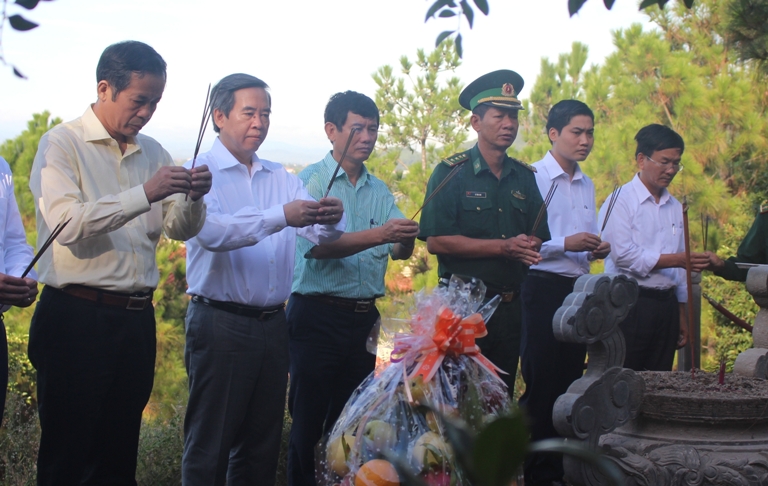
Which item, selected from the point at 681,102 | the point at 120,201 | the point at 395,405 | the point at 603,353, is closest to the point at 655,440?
the point at 603,353

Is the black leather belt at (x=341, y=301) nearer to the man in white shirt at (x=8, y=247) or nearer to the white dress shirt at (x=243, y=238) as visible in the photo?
the white dress shirt at (x=243, y=238)

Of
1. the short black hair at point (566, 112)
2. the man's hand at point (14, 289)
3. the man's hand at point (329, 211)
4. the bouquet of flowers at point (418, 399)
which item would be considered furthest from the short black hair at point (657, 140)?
the man's hand at point (14, 289)

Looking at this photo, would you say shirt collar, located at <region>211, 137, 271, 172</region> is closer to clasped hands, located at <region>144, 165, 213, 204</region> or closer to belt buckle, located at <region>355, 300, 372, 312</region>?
clasped hands, located at <region>144, 165, 213, 204</region>

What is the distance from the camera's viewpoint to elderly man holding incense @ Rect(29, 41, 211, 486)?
2.48m

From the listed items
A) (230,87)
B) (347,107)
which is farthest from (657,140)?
(230,87)

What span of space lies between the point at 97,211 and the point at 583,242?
90.7 inches

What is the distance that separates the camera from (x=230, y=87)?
3061 millimetres

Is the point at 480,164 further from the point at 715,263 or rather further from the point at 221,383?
the point at 221,383

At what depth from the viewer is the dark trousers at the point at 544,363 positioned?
3820mm

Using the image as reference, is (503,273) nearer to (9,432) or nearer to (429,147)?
(9,432)

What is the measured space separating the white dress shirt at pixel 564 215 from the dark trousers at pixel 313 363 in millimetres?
1131

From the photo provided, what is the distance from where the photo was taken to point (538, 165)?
4348 millimetres

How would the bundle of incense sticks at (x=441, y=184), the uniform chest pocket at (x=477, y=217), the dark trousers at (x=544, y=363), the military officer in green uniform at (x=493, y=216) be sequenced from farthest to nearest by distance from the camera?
the dark trousers at (x=544, y=363) < the uniform chest pocket at (x=477, y=217) < the military officer in green uniform at (x=493, y=216) < the bundle of incense sticks at (x=441, y=184)

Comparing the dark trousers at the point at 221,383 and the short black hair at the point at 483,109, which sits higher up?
the short black hair at the point at 483,109
